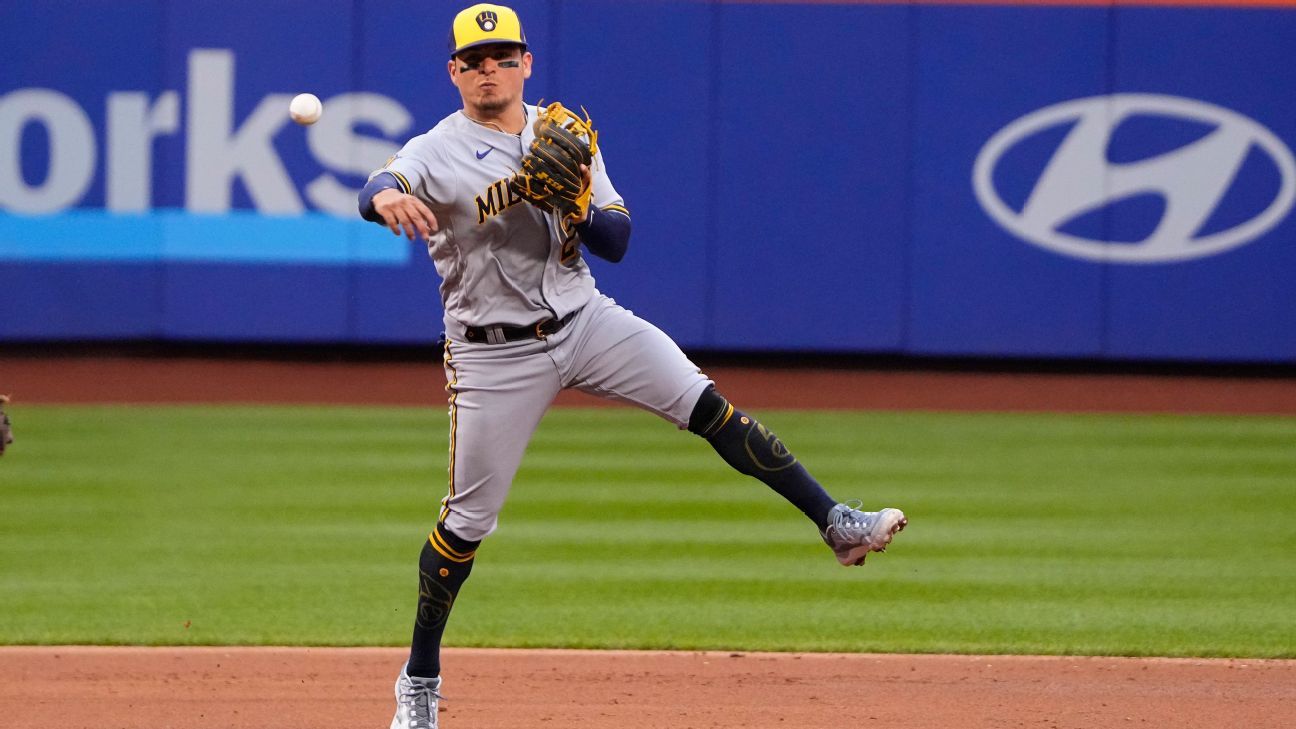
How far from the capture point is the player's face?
14.0 ft

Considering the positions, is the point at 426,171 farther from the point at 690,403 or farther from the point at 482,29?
the point at 690,403

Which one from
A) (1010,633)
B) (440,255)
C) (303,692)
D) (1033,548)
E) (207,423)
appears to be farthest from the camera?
(207,423)

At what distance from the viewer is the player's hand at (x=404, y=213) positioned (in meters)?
3.86

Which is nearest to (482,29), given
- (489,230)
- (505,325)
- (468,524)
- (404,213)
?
(489,230)

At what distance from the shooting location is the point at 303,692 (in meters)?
5.28

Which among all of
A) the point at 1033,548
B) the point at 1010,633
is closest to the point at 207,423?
the point at 1033,548

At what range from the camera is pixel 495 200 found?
425 centimetres

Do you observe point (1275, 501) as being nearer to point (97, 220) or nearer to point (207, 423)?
point (207, 423)

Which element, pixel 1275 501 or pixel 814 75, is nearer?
pixel 1275 501

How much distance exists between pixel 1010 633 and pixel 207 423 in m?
6.16

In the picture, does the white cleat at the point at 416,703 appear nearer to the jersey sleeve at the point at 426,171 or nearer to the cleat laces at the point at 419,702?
the cleat laces at the point at 419,702

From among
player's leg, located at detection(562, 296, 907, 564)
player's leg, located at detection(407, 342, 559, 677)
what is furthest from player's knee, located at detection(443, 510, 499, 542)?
player's leg, located at detection(562, 296, 907, 564)

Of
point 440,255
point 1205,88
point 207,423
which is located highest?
point 1205,88

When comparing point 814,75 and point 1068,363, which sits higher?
point 814,75
